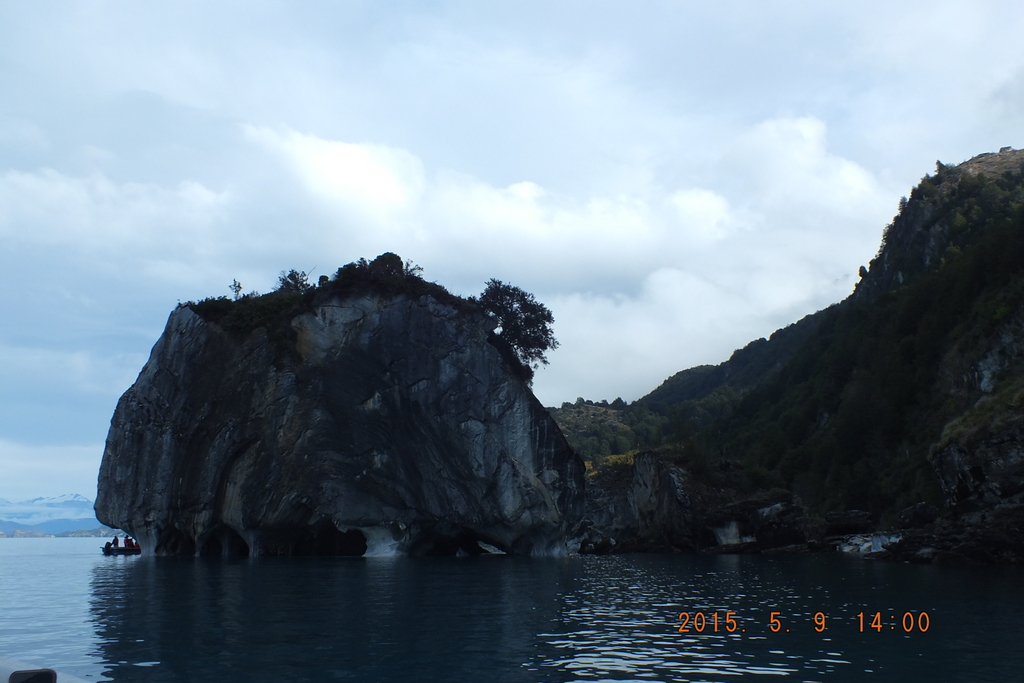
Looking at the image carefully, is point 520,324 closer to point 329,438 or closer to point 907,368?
point 329,438

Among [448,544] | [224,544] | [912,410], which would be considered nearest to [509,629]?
[224,544]

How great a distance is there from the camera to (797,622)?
69.1 feet

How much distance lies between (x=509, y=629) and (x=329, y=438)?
134 ft

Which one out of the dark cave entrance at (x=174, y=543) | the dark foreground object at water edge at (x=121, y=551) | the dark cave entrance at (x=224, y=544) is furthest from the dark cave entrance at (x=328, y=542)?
the dark foreground object at water edge at (x=121, y=551)

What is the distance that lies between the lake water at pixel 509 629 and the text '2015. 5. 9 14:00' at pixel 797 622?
0.10 metres

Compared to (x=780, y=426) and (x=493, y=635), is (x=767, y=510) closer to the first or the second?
(x=780, y=426)

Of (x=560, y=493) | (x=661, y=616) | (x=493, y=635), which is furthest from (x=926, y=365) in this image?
(x=493, y=635)

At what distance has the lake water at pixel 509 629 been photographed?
1437 centimetres

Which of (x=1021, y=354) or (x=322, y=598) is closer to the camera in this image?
(x=322, y=598)

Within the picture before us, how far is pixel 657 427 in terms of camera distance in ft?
646

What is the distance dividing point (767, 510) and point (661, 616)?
58.5 meters

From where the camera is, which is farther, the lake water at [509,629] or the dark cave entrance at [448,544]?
the dark cave entrance at [448,544]

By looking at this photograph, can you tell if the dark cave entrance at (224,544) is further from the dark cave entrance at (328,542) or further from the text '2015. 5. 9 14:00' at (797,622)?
the text '2015. 5. 9 14:00' at (797,622)

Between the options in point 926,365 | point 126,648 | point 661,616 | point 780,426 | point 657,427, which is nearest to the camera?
point 126,648
